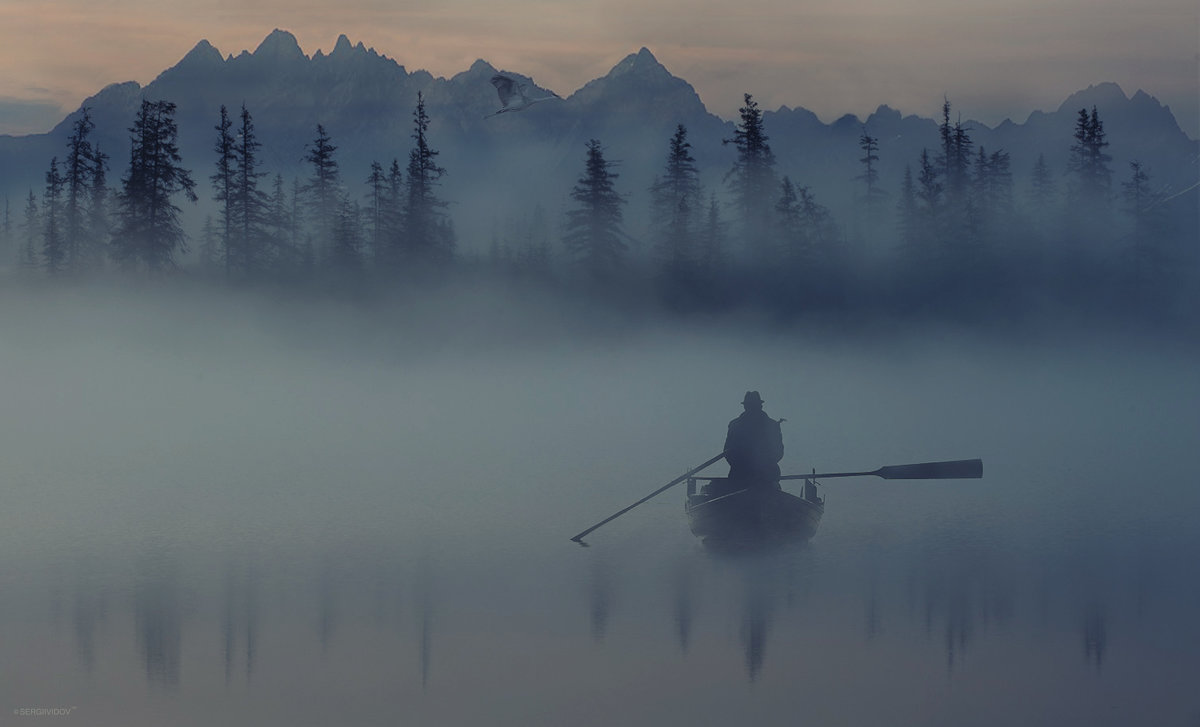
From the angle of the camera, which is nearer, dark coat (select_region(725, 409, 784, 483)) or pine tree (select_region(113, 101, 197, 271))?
dark coat (select_region(725, 409, 784, 483))

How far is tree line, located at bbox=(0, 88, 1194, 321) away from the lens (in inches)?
3088

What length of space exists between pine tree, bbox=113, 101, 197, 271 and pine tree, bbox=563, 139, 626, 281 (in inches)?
842

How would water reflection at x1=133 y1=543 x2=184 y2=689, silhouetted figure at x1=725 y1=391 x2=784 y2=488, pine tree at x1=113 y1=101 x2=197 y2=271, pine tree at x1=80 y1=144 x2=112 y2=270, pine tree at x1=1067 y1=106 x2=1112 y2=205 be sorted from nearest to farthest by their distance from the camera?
1. water reflection at x1=133 y1=543 x2=184 y2=689
2. silhouetted figure at x1=725 y1=391 x2=784 y2=488
3. pine tree at x1=113 y1=101 x2=197 y2=271
4. pine tree at x1=80 y1=144 x2=112 y2=270
5. pine tree at x1=1067 y1=106 x2=1112 y2=205

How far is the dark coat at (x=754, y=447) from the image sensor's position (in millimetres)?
27500

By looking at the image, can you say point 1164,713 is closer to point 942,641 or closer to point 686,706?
point 942,641

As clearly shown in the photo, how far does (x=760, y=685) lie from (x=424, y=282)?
6586 cm

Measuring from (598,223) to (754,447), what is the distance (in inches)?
2076

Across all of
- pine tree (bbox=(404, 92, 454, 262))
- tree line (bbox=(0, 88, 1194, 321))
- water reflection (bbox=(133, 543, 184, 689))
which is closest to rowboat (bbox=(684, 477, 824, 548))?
water reflection (bbox=(133, 543, 184, 689))

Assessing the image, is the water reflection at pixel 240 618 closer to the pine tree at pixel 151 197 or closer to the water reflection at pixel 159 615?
the water reflection at pixel 159 615

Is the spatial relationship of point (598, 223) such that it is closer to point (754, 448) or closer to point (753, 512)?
point (754, 448)

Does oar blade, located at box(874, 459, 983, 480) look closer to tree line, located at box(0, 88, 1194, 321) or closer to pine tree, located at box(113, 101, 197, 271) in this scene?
tree line, located at box(0, 88, 1194, 321)

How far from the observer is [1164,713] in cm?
1917

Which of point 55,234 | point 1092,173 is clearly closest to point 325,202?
point 55,234

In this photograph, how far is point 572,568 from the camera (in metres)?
28.7
